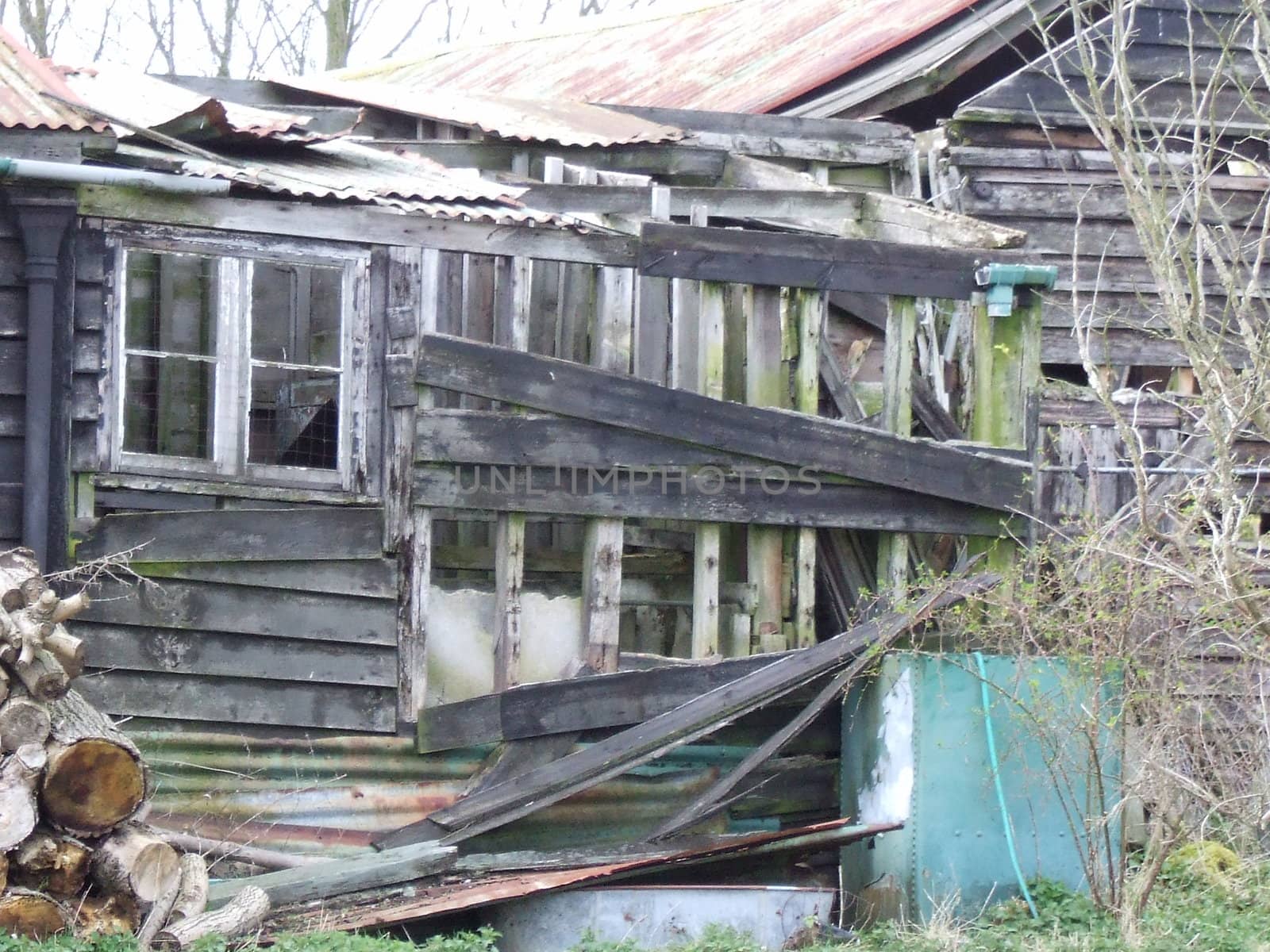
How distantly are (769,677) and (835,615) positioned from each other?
44.5 inches

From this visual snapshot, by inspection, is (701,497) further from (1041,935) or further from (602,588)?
(1041,935)

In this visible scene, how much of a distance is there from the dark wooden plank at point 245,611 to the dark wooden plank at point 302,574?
0.04 m

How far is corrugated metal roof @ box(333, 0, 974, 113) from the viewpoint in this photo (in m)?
12.2

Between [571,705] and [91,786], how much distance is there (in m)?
2.60

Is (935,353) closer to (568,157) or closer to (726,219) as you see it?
(726,219)

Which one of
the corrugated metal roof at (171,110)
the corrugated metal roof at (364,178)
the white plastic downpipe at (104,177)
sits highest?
the corrugated metal roof at (171,110)

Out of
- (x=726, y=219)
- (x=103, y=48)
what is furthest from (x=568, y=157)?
(x=103, y=48)

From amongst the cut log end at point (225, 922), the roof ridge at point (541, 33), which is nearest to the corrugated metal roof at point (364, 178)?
the cut log end at point (225, 922)

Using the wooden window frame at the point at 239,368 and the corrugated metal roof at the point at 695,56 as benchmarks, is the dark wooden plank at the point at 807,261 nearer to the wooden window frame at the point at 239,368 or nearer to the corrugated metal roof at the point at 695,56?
the wooden window frame at the point at 239,368

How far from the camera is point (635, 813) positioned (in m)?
8.82

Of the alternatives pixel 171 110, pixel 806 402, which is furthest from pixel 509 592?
pixel 171 110

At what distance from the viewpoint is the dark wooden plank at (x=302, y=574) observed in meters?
8.08

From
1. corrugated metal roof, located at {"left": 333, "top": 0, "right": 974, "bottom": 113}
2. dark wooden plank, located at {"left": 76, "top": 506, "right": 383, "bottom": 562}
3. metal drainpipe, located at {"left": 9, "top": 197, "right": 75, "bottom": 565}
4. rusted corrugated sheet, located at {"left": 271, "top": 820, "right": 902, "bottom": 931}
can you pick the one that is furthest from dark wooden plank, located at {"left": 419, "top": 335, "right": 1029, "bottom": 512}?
corrugated metal roof, located at {"left": 333, "top": 0, "right": 974, "bottom": 113}

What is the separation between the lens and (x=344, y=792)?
8.34 metres
